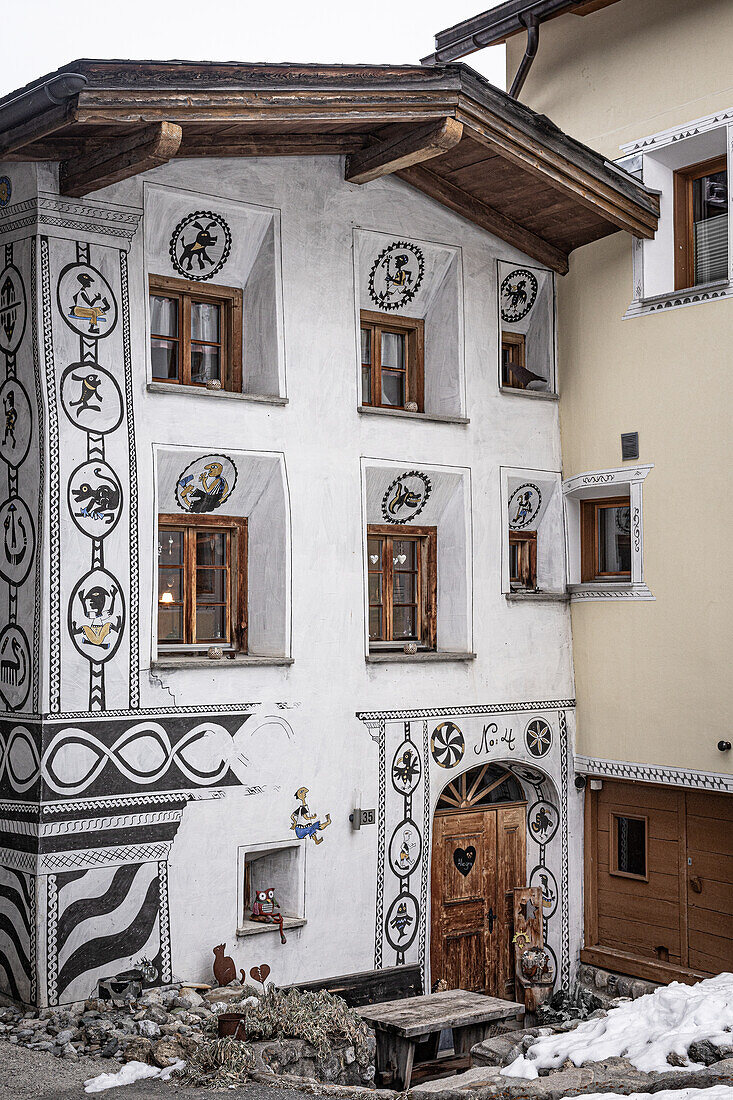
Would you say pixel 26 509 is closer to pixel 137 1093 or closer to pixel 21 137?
pixel 21 137

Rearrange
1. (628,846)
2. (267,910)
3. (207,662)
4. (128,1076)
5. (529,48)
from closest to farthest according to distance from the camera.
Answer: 1. (128,1076)
2. (207,662)
3. (267,910)
4. (628,846)
5. (529,48)

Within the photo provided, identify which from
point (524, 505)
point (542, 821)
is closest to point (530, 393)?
point (524, 505)

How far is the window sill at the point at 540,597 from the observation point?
38.9ft

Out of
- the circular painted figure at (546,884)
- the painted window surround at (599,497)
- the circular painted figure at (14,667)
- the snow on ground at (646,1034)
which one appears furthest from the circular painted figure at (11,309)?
the circular painted figure at (546,884)

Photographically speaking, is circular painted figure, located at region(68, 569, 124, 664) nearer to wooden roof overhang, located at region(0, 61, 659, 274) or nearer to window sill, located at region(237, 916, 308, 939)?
window sill, located at region(237, 916, 308, 939)

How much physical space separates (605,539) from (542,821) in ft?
9.40

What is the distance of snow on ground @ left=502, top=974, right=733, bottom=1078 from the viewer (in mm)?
7055

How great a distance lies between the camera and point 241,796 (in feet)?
32.0

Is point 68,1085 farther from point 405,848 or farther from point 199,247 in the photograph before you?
point 199,247

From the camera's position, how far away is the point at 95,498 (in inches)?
360

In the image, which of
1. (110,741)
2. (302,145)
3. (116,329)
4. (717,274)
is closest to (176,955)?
(110,741)

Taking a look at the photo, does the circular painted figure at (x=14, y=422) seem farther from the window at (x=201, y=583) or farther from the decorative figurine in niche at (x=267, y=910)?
the decorative figurine in niche at (x=267, y=910)

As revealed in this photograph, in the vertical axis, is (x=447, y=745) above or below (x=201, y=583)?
below

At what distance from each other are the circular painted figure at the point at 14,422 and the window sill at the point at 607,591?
18.7 ft
